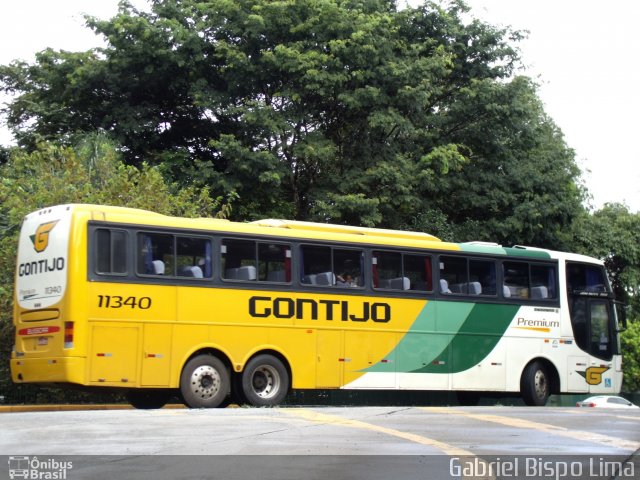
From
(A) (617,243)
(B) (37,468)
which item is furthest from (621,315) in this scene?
(B) (37,468)

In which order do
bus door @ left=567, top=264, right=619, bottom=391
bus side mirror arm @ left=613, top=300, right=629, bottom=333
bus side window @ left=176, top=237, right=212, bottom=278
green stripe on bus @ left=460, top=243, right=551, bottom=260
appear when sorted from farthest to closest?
bus side mirror arm @ left=613, top=300, right=629, bottom=333 < bus door @ left=567, top=264, right=619, bottom=391 < green stripe on bus @ left=460, top=243, right=551, bottom=260 < bus side window @ left=176, top=237, right=212, bottom=278

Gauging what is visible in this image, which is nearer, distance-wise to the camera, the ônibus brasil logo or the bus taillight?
the ônibus brasil logo

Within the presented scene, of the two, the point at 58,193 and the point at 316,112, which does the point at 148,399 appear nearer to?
the point at 58,193

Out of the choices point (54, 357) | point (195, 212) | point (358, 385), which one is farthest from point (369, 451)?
point (195, 212)

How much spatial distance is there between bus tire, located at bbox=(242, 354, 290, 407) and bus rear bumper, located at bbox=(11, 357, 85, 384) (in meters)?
3.16

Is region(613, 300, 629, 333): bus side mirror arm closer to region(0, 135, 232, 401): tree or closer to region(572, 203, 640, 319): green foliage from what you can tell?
region(0, 135, 232, 401): tree

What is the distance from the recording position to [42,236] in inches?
714

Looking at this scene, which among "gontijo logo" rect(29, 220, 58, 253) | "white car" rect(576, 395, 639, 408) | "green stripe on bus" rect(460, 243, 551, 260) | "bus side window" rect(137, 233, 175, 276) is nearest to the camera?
"gontijo logo" rect(29, 220, 58, 253)

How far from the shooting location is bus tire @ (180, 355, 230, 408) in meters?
18.4

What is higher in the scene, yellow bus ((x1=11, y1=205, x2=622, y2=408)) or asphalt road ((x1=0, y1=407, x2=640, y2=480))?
yellow bus ((x1=11, y1=205, x2=622, y2=408))

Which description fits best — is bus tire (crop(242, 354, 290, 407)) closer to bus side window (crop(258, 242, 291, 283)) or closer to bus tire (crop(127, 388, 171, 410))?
bus side window (crop(258, 242, 291, 283))

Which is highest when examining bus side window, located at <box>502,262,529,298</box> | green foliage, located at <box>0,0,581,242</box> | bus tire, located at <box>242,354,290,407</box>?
green foliage, located at <box>0,0,581,242</box>

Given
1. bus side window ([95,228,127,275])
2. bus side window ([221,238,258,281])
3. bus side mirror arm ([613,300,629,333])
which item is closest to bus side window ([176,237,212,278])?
bus side window ([221,238,258,281])

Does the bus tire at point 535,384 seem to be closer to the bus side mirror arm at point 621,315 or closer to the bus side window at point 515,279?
the bus side window at point 515,279
